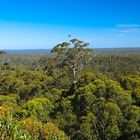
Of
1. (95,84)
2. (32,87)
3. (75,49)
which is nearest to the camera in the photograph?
(95,84)

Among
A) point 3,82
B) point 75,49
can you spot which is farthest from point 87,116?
point 3,82

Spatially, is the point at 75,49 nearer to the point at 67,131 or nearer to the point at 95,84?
the point at 95,84

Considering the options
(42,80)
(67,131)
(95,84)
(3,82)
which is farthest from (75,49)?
(67,131)

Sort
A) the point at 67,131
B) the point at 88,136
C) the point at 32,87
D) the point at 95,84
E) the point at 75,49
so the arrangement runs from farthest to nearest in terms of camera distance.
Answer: the point at 75,49, the point at 32,87, the point at 95,84, the point at 67,131, the point at 88,136

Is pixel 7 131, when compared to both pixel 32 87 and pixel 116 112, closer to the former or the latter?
pixel 116 112

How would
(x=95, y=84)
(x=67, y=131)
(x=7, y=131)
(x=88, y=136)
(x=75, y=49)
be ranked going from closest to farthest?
(x=7, y=131)
(x=88, y=136)
(x=67, y=131)
(x=95, y=84)
(x=75, y=49)

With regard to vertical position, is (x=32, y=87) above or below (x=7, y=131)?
below

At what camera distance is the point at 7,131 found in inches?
262

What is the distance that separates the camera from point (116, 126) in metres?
20.4

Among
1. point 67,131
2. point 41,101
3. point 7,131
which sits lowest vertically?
point 67,131

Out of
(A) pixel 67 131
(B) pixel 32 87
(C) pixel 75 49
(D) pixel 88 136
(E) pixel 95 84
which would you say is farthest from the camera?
(C) pixel 75 49

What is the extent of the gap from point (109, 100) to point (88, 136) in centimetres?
346

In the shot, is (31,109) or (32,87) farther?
(32,87)

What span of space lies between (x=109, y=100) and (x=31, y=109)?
18.5 feet
